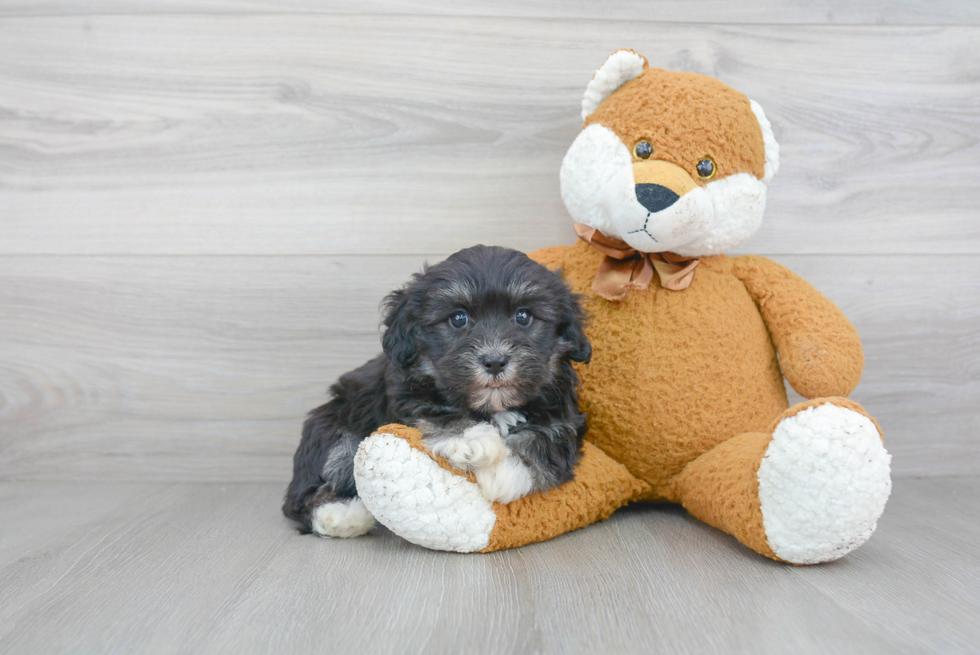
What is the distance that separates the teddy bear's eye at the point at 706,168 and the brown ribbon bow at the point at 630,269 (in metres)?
0.23

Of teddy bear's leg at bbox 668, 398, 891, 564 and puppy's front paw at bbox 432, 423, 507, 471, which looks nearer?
teddy bear's leg at bbox 668, 398, 891, 564

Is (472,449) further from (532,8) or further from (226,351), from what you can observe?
(532,8)

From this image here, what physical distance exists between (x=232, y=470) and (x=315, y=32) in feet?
4.99

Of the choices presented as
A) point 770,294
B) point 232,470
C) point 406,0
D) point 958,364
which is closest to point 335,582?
point 232,470

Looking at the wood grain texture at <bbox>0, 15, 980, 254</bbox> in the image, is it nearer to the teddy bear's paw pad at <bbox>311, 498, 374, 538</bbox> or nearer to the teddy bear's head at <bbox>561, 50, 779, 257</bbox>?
the teddy bear's head at <bbox>561, 50, 779, 257</bbox>

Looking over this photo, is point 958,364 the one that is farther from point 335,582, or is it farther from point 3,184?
point 3,184

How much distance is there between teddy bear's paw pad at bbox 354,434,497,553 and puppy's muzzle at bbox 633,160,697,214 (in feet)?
2.64

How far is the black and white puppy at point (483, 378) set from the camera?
1.67 metres

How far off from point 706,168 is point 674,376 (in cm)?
54

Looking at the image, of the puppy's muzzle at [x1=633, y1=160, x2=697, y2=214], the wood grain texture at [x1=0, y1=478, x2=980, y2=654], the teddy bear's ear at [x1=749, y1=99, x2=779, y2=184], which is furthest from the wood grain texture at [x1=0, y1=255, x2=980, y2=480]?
the puppy's muzzle at [x1=633, y1=160, x2=697, y2=214]

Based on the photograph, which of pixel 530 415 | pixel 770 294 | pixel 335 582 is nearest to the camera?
pixel 335 582

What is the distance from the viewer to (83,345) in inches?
99.2

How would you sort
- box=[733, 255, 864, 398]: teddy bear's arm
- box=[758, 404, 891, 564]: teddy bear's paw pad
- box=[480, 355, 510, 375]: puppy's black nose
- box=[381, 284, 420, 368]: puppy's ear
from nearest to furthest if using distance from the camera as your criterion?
box=[758, 404, 891, 564]: teddy bear's paw pad, box=[480, 355, 510, 375]: puppy's black nose, box=[381, 284, 420, 368]: puppy's ear, box=[733, 255, 864, 398]: teddy bear's arm

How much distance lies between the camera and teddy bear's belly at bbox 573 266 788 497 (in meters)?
1.93
